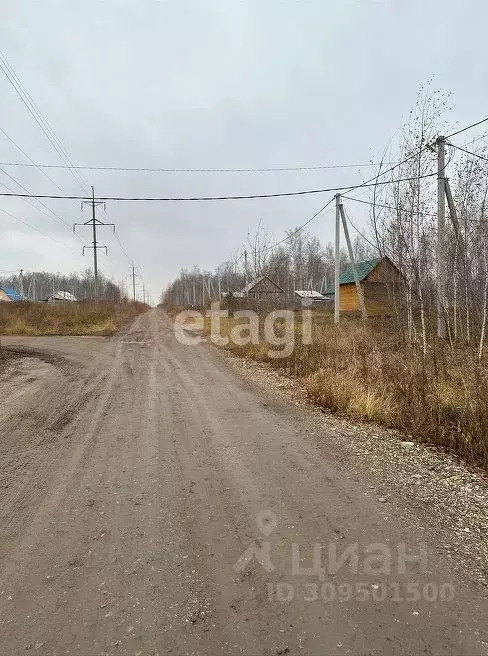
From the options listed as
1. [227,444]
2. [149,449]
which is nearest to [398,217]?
[227,444]

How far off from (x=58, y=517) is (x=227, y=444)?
2009 mm

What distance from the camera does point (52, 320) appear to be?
71.4 feet

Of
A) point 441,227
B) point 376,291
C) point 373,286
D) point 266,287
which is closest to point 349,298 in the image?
point 373,286

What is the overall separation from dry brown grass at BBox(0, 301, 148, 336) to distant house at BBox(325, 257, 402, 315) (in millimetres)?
14101

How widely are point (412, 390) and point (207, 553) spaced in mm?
4178

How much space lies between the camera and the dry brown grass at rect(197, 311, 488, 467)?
14.8 feet

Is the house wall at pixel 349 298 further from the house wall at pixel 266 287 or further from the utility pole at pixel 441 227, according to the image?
the utility pole at pixel 441 227

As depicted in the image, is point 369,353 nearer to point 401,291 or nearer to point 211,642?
point 401,291

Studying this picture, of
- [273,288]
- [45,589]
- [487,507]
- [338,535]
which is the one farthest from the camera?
[273,288]

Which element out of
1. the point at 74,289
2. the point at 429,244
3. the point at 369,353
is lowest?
the point at 369,353

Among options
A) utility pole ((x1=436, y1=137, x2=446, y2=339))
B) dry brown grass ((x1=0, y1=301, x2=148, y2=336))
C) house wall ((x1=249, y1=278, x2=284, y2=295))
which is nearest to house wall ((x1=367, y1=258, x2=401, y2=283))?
utility pole ((x1=436, y1=137, x2=446, y2=339))

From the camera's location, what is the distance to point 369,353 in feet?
27.8

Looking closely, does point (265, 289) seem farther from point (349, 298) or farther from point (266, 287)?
point (349, 298)

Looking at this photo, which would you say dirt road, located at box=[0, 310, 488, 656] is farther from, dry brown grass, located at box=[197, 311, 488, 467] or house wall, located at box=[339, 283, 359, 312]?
house wall, located at box=[339, 283, 359, 312]
